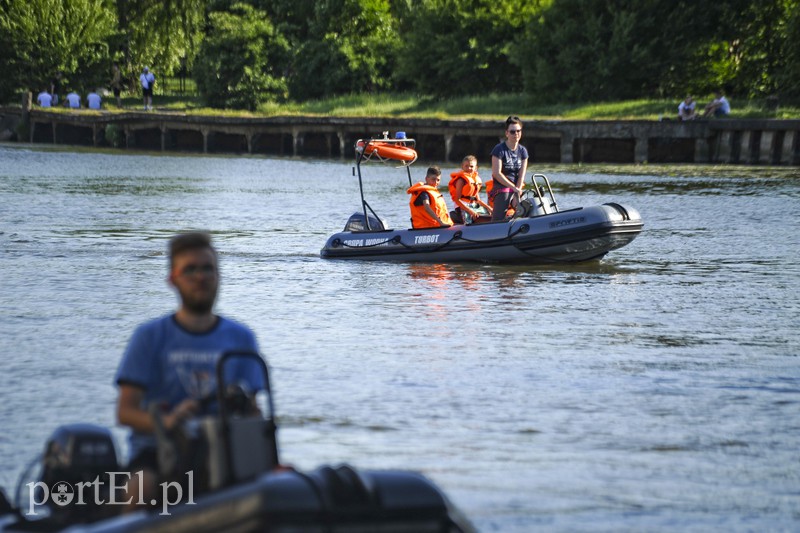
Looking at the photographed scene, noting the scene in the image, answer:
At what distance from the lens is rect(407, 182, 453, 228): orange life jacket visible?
688 inches

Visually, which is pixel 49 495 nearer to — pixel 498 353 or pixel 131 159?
pixel 498 353

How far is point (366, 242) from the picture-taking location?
1827 centimetres

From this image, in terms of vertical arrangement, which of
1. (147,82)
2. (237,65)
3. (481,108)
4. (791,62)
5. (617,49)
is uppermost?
(617,49)

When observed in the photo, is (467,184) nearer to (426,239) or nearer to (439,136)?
(426,239)

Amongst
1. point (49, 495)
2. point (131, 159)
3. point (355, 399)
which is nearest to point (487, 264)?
point (355, 399)

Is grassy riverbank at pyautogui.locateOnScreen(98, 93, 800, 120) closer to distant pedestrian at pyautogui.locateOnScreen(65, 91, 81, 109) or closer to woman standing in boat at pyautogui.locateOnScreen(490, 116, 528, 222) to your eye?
distant pedestrian at pyautogui.locateOnScreen(65, 91, 81, 109)

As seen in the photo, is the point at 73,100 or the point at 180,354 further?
the point at 73,100

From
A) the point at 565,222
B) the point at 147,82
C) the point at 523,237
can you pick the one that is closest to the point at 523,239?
the point at 523,237

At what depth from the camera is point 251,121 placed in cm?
5003

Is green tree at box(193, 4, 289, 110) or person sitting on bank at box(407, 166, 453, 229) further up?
green tree at box(193, 4, 289, 110)

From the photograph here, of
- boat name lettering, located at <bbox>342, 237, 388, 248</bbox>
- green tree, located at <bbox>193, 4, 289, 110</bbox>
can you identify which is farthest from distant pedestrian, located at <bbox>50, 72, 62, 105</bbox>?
boat name lettering, located at <bbox>342, 237, 388, 248</bbox>

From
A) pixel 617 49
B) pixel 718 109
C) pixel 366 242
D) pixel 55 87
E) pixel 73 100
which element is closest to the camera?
pixel 366 242

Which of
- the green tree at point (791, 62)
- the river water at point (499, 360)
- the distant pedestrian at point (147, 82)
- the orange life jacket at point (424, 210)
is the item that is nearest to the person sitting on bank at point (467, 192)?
the orange life jacket at point (424, 210)

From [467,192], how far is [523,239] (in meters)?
1.18
